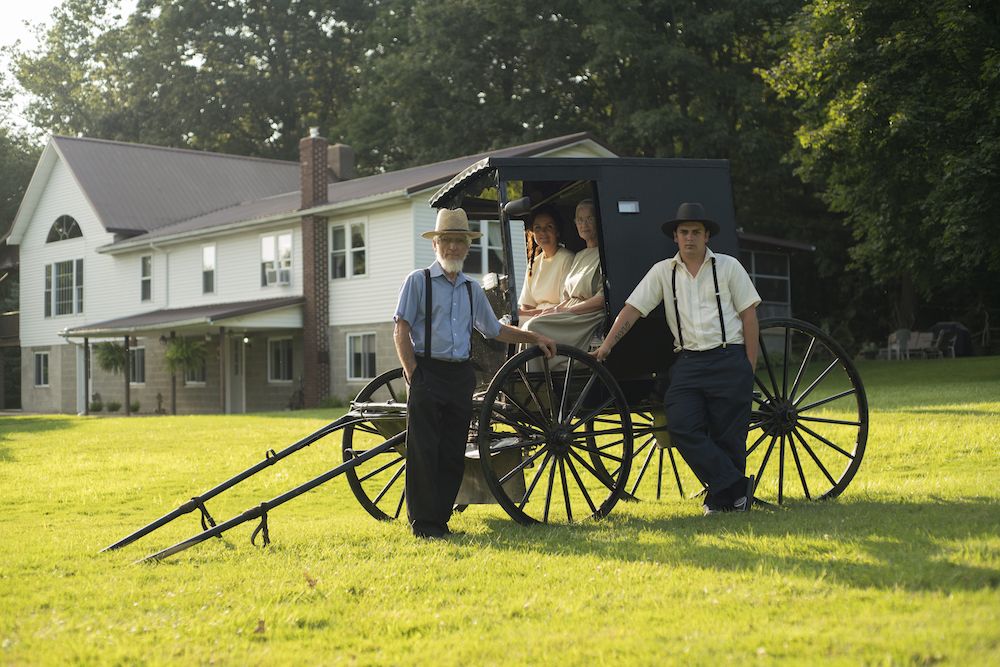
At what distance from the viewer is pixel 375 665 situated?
16.0 ft

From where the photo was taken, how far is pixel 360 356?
3259cm

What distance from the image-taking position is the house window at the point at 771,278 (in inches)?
1567

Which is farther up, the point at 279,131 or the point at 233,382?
the point at 279,131

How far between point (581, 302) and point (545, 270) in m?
0.74

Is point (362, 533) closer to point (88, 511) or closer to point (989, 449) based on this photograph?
point (88, 511)

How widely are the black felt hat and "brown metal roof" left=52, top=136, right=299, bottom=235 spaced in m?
34.1

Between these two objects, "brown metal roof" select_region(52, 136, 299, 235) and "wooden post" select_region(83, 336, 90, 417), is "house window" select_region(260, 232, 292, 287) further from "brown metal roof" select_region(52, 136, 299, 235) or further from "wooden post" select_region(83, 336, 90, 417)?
"brown metal roof" select_region(52, 136, 299, 235)

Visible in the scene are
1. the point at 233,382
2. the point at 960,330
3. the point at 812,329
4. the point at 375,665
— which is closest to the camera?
the point at 375,665

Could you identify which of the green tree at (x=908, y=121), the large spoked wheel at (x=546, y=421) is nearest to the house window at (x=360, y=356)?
the green tree at (x=908, y=121)

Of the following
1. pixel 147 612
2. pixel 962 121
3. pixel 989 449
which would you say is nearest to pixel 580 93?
pixel 962 121

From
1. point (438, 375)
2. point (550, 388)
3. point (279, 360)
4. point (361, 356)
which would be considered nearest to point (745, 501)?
point (550, 388)

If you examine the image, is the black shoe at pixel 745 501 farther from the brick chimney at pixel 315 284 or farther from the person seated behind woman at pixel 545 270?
the brick chimney at pixel 315 284

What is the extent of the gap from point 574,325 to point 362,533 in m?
2.13

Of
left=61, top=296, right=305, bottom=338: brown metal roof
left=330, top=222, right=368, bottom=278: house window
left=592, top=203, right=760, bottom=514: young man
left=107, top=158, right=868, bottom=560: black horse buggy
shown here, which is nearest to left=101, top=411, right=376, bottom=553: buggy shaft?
left=107, top=158, right=868, bottom=560: black horse buggy
